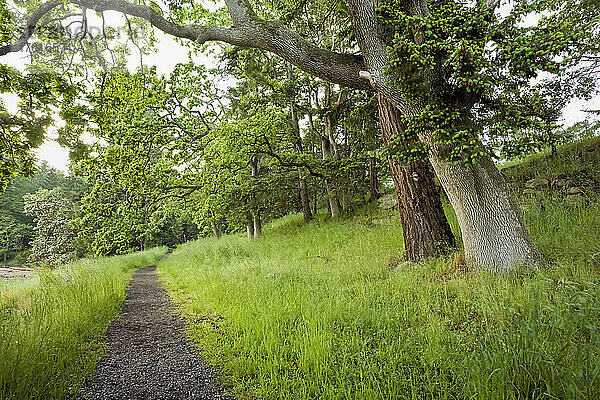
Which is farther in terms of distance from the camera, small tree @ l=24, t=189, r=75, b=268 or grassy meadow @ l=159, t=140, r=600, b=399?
small tree @ l=24, t=189, r=75, b=268

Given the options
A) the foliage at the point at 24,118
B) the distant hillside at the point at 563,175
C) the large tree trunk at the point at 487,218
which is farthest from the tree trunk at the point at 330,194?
the foliage at the point at 24,118

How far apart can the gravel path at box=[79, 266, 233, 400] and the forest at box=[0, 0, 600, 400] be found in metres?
0.04

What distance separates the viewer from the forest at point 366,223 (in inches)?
96.3

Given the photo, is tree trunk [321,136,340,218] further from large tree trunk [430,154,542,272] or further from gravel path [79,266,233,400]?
gravel path [79,266,233,400]

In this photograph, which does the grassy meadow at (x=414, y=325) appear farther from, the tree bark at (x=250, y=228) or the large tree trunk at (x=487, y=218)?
the tree bark at (x=250, y=228)

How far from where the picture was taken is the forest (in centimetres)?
245

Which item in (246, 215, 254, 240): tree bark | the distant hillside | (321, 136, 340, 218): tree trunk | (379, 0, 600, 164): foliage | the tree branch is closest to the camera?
(379, 0, 600, 164): foliage

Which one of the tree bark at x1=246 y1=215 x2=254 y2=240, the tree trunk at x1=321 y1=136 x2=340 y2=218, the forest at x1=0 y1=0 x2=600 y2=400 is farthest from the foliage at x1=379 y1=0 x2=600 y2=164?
the tree bark at x1=246 y1=215 x2=254 y2=240

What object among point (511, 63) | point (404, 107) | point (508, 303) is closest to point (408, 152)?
point (404, 107)

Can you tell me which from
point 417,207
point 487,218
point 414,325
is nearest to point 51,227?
point 417,207

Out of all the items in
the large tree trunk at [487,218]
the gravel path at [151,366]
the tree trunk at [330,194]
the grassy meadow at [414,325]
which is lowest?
the gravel path at [151,366]

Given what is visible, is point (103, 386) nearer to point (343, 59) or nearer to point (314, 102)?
point (343, 59)

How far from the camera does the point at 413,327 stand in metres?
3.08

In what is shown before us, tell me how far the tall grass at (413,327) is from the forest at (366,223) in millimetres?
24
